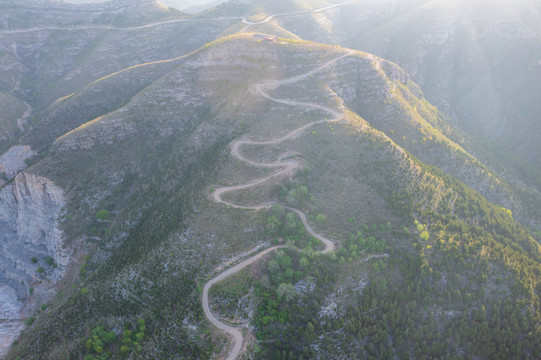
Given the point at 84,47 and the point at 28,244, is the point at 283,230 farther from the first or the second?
the point at 84,47

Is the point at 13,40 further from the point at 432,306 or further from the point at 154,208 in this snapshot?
the point at 432,306

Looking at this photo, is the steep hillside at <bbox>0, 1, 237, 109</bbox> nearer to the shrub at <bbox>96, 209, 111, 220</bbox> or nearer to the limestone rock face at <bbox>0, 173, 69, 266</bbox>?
the limestone rock face at <bbox>0, 173, 69, 266</bbox>

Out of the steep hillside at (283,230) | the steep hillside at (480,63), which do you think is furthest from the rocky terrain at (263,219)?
the steep hillside at (480,63)

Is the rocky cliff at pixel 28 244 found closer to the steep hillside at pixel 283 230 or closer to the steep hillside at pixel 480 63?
the steep hillside at pixel 283 230

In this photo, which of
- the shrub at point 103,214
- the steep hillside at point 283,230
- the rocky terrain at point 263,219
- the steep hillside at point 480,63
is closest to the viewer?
the steep hillside at point 283,230

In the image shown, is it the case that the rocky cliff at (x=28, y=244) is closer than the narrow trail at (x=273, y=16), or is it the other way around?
the rocky cliff at (x=28, y=244)

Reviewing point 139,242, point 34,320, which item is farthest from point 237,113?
point 34,320
